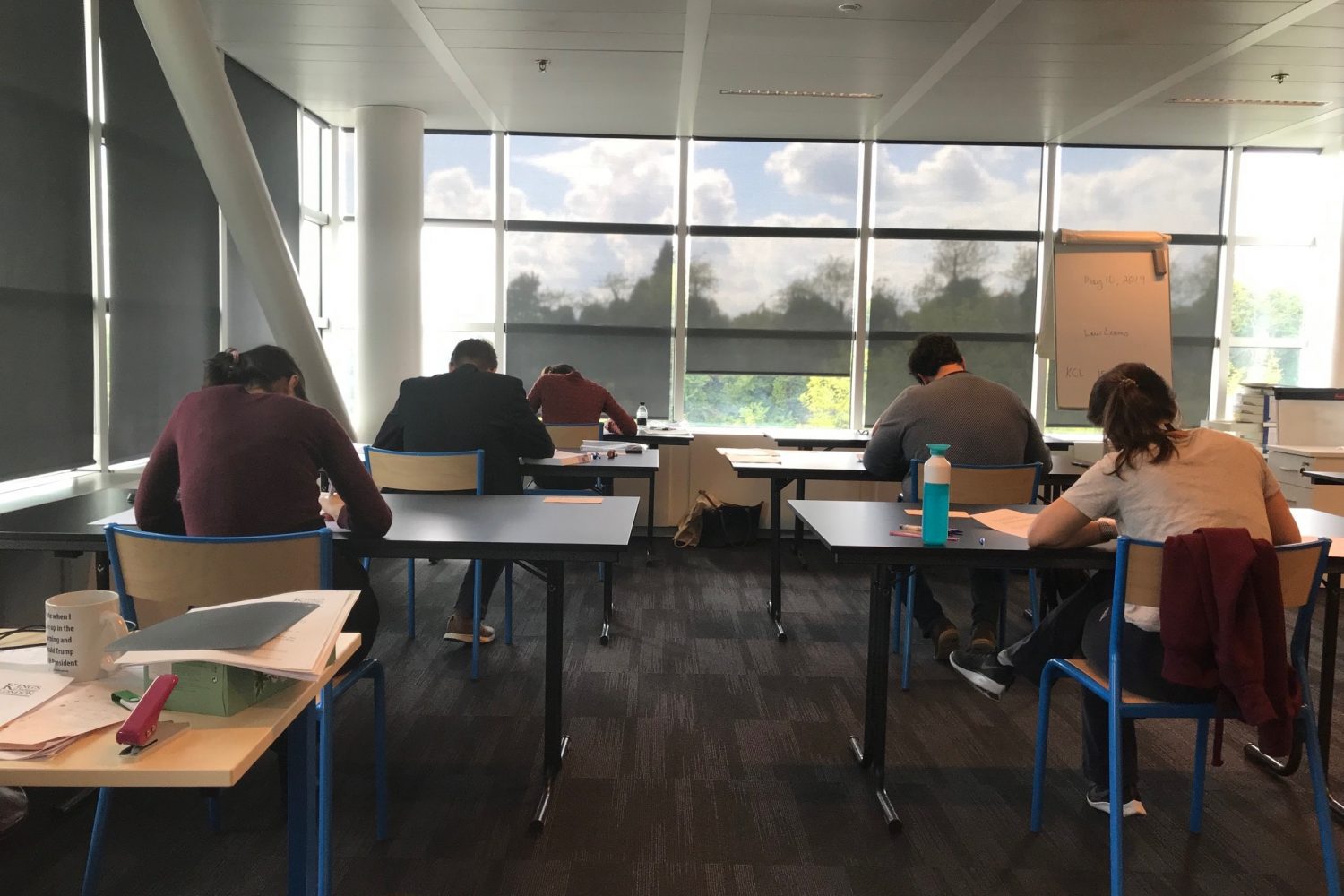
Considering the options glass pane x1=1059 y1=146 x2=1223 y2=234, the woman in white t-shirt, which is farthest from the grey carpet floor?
glass pane x1=1059 y1=146 x2=1223 y2=234

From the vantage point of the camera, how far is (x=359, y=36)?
14.5 feet

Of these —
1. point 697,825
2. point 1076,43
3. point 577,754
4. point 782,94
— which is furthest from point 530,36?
point 697,825

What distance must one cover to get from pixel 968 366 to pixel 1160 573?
4920 mm

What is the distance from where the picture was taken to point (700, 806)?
2350 millimetres

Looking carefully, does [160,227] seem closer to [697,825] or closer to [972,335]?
[697,825]

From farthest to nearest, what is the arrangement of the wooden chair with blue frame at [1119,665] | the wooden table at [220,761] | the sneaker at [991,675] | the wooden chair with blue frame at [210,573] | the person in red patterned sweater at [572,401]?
the person in red patterned sweater at [572,401] → the sneaker at [991,675] → the wooden chair with blue frame at [1119,665] → the wooden chair with blue frame at [210,573] → the wooden table at [220,761]

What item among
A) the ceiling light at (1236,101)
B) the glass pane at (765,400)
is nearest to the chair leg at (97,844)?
the glass pane at (765,400)

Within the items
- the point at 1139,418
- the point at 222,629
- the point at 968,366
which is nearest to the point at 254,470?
the point at 222,629

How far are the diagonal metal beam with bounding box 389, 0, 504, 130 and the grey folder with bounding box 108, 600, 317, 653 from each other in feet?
11.6

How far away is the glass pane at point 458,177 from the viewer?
6.34 metres

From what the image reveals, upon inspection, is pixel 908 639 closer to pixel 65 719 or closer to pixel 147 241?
pixel 65 719

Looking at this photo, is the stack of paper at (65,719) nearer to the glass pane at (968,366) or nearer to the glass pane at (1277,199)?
the glass pane at (968,366)

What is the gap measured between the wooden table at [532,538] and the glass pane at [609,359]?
12.4ft

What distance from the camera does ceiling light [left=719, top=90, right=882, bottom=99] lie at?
17.2 feet
